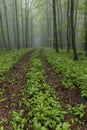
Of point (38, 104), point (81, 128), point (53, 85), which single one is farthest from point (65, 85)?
point (81, 128)

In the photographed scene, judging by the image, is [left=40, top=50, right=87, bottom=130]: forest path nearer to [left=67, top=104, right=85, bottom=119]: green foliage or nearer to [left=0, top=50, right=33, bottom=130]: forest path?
[left=67, top=104, right=85, bottom=119]: green foliage

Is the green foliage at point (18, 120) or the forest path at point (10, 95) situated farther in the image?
the forest path at point (10, 95)

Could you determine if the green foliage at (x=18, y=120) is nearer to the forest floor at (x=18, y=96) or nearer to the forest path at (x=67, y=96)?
the forest floor at (x=18, y=96)

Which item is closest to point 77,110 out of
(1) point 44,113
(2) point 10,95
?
(1) point 44,113

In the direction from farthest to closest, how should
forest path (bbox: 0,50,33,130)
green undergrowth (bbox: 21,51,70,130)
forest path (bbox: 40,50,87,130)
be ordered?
forest path (bbox: 0,50,33,130)
forest path (bbox: 40,50,87,130)
green undergrowth (bbox: 21,51,70,130)

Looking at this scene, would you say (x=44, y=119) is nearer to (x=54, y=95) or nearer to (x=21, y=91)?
(x=54, y=95)

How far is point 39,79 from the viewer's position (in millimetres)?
8828

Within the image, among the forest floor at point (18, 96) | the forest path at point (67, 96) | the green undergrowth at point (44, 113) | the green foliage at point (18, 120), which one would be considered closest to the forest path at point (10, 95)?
the forest floor at point (18, 96)

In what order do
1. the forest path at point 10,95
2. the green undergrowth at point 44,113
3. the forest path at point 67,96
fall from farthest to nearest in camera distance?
the forest path at point 10,95 < the forest path at point 67,96 < the green undergrowth at point 44,113

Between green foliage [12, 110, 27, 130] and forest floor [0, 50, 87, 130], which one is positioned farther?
forest floor [0, 50, 87, 130]

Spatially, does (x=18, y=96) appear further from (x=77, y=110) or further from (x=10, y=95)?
(x=77, y=110)

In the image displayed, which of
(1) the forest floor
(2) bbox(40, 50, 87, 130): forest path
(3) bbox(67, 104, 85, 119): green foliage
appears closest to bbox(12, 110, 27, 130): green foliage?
(1) the forest floor

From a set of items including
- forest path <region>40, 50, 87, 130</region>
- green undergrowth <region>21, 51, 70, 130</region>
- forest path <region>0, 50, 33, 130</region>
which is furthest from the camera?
forest path <region>0, 50, 33, 130</region>

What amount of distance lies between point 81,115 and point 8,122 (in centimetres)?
243
